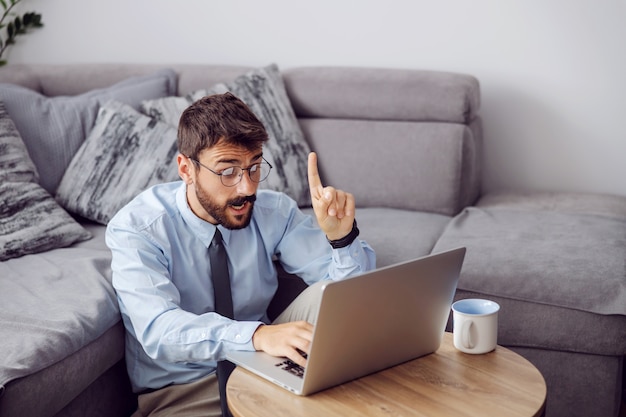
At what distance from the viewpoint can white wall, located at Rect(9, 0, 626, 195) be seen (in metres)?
2.86

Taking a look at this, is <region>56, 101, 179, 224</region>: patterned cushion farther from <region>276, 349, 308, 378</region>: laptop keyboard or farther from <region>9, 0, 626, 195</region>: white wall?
<region>276, 349, 308, 378</region>: laptop keyboard

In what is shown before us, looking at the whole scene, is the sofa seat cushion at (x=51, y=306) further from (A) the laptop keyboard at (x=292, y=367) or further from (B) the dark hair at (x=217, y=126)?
(A) the laptop keyboard at (x=292, y=367)

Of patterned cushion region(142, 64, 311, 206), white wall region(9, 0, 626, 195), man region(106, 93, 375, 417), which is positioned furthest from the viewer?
white wall region(9, 0, 626, 195)

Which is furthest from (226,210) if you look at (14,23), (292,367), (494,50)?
(14,23)

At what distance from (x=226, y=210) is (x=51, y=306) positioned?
19.1 inches

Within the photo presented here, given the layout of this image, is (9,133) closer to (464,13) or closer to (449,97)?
(449,97)

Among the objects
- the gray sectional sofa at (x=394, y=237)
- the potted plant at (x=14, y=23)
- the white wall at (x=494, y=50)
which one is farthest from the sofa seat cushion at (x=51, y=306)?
the potted plant at (x=14, y=23)

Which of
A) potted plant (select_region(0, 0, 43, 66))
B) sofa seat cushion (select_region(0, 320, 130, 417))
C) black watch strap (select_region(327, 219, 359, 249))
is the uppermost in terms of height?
potted plant (select_region(0, 0, 43, 66))

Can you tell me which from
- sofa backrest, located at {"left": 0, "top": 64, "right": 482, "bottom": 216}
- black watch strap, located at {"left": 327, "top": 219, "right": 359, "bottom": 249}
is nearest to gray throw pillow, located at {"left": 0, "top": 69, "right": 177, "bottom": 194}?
sofa backrest, located at {"left": 0, "top": 64, "right": 482, "bottom": 216}

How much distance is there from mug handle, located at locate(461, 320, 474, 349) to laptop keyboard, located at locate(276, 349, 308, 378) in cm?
31

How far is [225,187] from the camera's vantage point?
5.85 feet

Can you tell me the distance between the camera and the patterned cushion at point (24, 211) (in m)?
2.29

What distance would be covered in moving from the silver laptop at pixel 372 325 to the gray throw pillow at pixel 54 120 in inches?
56.1

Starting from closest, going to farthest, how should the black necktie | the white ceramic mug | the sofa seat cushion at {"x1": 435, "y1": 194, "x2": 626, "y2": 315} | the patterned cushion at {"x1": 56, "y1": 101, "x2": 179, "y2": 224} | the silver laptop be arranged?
the silver laptop, the white ceramic mug, the black necktie, the sofa seat cushion at {"x1": 435, "y1": 194, "x2": 626, "y2": 315}, the patterned cushion at {"x1": 56, "y1": 101, "x2": 179, "y2": 224}
